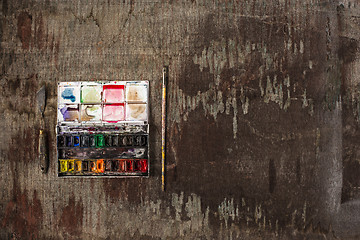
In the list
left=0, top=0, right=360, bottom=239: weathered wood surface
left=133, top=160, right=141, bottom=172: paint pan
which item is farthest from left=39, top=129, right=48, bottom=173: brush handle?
left=133, top=160, right=141, bottom=172: paint pan

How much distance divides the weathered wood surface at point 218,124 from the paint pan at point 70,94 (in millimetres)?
185

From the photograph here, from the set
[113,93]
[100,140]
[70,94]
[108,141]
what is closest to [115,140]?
[108,141]

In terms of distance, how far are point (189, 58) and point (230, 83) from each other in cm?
78

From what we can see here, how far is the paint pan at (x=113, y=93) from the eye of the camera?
315 centimetres

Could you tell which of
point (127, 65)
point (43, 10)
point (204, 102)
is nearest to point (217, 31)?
point (204, 102)

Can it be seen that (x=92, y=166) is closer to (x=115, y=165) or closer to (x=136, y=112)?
(x=115, y=165)

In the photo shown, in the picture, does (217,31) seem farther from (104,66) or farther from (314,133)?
(314,133)

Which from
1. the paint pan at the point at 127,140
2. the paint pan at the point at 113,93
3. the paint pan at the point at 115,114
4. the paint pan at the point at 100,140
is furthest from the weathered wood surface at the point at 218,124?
the paint pan at the point at 100,140

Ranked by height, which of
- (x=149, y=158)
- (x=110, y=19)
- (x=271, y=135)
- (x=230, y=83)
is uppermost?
(x=110, y=19)

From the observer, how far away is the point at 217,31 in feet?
10.4

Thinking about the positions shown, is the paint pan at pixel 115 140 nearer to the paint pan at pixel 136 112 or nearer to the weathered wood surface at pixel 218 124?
the paint pan at pixel 136 112

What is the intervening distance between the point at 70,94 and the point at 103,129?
2.57 ft

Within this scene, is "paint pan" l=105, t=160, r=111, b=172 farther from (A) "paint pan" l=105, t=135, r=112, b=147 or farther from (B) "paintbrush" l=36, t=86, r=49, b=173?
(B) "paintbrush" l=36, t=86, r=49, b=173

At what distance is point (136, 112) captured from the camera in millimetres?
3137
